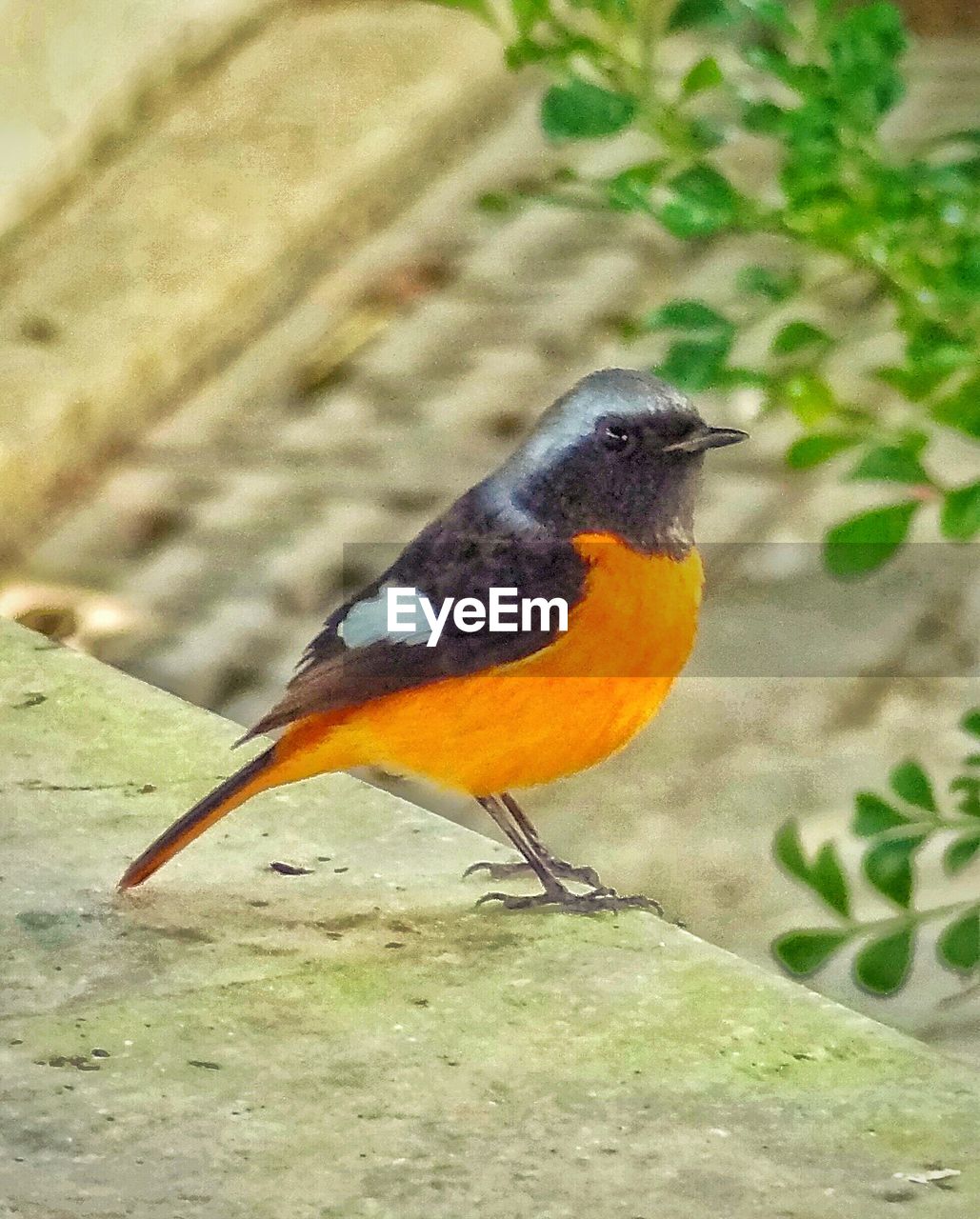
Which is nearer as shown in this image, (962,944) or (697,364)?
(697,364)

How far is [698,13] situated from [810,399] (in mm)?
260

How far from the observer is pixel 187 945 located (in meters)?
1.65

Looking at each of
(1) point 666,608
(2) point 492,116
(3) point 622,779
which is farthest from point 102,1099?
(2) point 492,116

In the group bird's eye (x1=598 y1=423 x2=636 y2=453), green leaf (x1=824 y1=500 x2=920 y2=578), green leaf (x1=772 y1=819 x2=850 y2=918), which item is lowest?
green leaf (x1=772 y1=819 x2=850 y2=918)

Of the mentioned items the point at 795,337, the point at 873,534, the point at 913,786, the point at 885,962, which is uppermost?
the point at 795,337

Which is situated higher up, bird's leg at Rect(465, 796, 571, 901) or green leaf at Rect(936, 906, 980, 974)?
green leaf at Rect(936, 906, 980, 974)

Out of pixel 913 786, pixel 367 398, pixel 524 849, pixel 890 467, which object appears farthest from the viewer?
pixel 367 398

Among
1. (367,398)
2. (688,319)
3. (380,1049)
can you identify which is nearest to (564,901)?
(380,1049)

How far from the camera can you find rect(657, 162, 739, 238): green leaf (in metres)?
1.38

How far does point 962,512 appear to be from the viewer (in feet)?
4.48

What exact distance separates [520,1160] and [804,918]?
1.18 meters

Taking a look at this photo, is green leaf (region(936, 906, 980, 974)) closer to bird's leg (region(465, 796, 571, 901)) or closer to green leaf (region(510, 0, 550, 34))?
bird's leg (region(465, 796, 571, 901))

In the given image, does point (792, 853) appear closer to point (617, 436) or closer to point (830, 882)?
point (830, 882)

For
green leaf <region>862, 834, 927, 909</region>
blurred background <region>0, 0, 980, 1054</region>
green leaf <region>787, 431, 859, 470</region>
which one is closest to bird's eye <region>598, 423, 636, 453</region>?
green leaf <region>787, 431, 859, 470</region>
